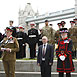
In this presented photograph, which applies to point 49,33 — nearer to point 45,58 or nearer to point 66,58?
point 45,58

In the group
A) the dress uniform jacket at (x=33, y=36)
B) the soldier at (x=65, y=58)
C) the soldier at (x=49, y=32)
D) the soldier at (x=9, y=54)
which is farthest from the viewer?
the soldier at (x=49, y=32)

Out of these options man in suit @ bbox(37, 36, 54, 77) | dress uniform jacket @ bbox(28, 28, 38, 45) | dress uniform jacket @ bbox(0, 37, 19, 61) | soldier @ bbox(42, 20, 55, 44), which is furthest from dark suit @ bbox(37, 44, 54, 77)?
soldier @ bbox(42, 20, 55, 44)

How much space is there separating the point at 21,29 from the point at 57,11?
28.9 m

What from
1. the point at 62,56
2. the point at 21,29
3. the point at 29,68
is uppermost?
the point at 21,29

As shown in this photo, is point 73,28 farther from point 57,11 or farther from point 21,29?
point 57,11

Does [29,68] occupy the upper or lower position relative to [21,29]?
lower

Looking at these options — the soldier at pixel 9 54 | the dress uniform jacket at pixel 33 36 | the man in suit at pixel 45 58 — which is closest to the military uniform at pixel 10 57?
the soldier at pixel 9 54

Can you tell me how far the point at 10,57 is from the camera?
707 cm

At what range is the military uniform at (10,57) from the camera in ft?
23.1

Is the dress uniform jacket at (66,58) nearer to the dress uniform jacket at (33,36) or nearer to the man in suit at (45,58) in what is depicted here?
the man in suit at (45,58)

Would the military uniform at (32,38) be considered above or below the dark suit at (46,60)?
above

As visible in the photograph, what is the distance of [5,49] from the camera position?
6910 millimetres

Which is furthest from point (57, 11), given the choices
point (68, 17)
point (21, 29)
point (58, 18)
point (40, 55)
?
point (40, 55)

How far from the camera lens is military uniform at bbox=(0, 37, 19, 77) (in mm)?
7027
